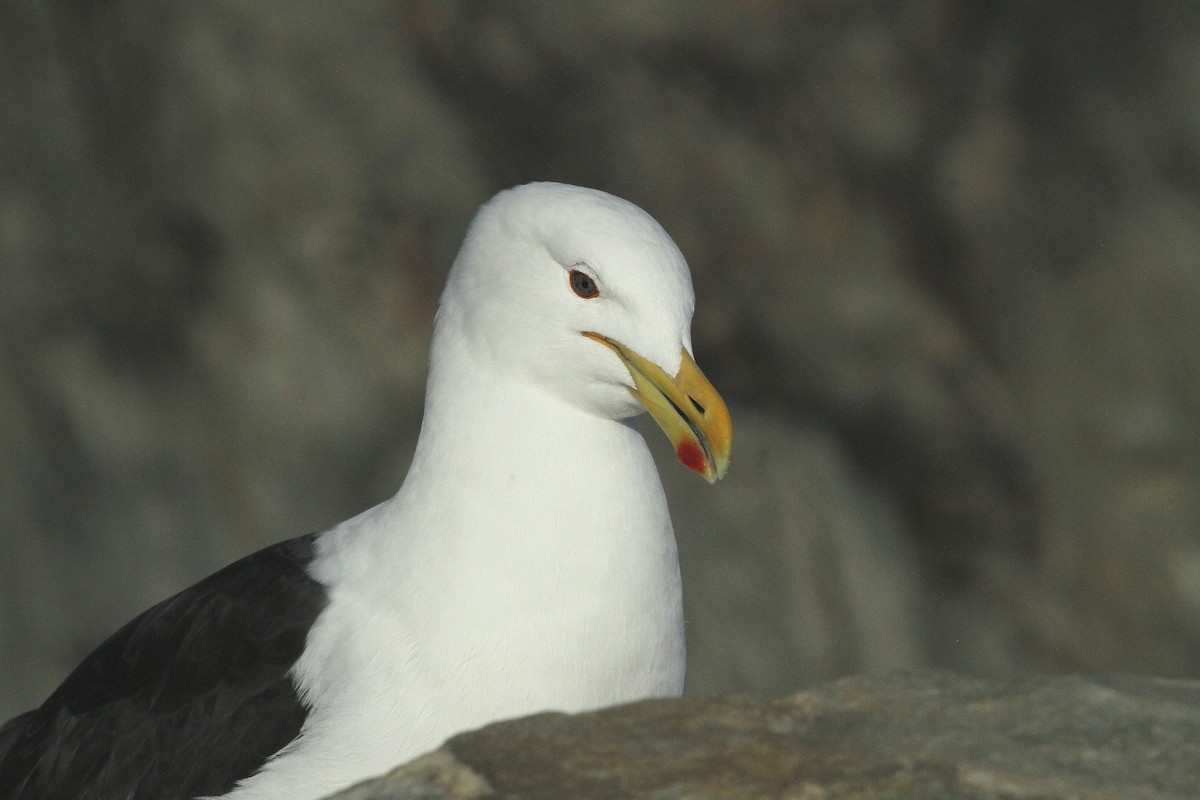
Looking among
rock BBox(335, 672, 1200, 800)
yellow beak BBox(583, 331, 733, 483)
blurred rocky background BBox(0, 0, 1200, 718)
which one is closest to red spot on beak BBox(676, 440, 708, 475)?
yellow beak BBox(583, 331, 733, 483)

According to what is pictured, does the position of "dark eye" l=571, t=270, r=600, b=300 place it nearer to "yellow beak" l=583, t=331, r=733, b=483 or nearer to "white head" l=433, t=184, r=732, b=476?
"white head" l=433, t=184, r=732, b=476

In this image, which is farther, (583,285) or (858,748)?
(583,285)

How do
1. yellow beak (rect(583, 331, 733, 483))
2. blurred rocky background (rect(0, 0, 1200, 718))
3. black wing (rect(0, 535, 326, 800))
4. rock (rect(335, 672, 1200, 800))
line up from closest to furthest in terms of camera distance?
rock (rect(335, 672, 1200, 800)) → yellow beak (rect(583, 331, 733, 483)) → black wing (rect(0, 535, 326, 800)) → blurred rocky background (rect(0, 0, 1200, 718))

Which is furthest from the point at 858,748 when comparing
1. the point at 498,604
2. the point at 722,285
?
the point at 722,285

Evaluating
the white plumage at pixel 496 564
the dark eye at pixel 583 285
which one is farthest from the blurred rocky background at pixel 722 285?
the dark eye at pixel 583 285

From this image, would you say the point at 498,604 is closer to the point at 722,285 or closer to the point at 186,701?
the point at 186,701

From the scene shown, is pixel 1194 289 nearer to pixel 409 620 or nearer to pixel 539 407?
pixel 539 407

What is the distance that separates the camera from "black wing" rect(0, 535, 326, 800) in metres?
2.89

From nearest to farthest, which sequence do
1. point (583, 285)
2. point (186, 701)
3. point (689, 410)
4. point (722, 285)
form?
point (689, 410)
point (583, 285)
point (186, 701)
point (722, 285)

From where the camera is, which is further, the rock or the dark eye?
the dark eye

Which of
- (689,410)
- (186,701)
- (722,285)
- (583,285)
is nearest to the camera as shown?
(689,410)

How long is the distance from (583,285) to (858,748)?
3.90 ft

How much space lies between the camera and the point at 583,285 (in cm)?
265

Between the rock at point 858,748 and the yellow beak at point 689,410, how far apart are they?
68cm
